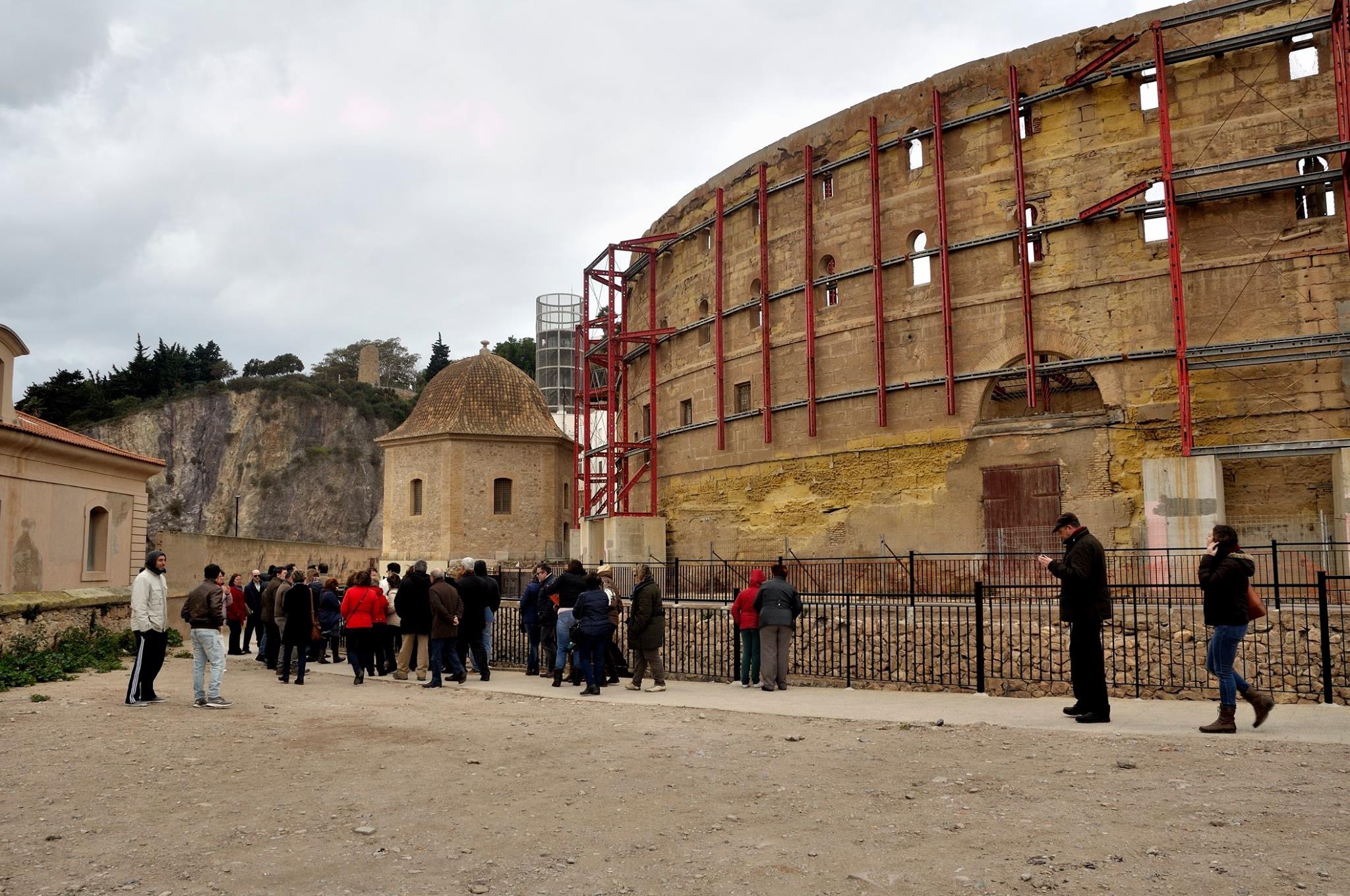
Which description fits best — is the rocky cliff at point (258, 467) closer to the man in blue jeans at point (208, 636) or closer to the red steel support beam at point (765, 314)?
the red steel support beam at point (765, 314)

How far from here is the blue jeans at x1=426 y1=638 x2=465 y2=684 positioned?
45.0 feet

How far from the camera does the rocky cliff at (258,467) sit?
68.4 meters

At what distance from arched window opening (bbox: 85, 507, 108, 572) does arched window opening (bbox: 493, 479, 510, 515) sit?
1769cm

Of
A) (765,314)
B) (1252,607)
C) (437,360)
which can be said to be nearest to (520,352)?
(437,360)

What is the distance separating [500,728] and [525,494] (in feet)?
96.3

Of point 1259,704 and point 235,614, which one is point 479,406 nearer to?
point 235,614

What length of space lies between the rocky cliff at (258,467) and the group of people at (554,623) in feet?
176

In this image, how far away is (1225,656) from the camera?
8188mm

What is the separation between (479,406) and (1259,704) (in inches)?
1320

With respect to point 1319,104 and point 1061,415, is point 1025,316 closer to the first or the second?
point 1061,415

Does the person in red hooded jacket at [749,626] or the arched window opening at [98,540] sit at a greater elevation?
the arched window opening at [98,540]

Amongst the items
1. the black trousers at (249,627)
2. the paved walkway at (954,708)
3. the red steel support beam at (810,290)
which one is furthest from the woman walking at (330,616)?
the red steel support beam at (810,290)

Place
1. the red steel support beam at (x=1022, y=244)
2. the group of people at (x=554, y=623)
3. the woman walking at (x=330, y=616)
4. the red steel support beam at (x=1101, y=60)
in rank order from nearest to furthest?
the group of people at (x=554, y=623)
the woman walking at (x=330, y=616)
the red steel support beam at (x=1101, y=60)
the red steel support beam at (x=1022, y=244)

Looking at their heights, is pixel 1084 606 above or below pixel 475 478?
below
